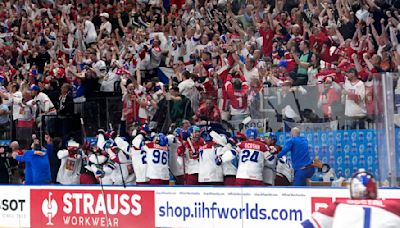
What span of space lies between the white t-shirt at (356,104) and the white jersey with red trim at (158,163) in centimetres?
320

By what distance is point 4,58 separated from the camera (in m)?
21.0

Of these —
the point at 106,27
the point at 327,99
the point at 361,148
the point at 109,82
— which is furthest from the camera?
the point at 106,27

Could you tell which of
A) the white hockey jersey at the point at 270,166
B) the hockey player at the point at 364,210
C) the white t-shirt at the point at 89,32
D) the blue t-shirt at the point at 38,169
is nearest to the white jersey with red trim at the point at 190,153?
the white hockey jersey at the point at 270,166

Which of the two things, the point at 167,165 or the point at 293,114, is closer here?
the point at 293,114

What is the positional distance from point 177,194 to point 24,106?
402cm

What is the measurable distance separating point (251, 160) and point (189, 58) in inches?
192

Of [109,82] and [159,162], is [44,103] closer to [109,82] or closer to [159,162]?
[109,82]

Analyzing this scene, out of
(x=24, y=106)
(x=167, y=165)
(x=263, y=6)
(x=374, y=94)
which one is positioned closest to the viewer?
(x=374, y=94)

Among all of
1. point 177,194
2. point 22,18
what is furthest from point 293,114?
point 22,18

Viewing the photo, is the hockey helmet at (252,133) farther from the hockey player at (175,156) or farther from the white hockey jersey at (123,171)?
the white hockey jersey at (123,171)

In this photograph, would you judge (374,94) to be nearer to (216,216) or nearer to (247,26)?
(216,216)

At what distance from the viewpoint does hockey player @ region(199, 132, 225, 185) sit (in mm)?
14102

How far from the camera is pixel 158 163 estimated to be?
14508 millimetres

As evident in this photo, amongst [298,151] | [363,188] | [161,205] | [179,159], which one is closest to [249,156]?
[298,151]
